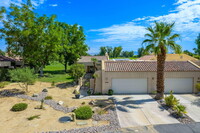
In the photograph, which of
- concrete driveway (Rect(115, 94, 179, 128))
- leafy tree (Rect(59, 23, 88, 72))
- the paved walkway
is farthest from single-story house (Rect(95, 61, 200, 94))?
leafy tree (Rect(59, 23, 88, 72))

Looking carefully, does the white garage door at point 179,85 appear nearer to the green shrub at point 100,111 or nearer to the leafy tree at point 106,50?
the green shrub at point 100,111

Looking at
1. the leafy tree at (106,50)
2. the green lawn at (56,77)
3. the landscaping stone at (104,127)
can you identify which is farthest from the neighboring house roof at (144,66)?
the leafy tree at (106,50)

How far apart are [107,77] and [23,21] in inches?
756

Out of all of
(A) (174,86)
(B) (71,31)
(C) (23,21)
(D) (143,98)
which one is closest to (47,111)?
(D) (143,98)

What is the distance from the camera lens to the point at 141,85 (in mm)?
19031

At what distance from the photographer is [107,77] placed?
1873 cm

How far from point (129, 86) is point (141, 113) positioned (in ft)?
22.6

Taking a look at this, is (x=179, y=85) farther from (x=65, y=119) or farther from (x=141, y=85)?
(x=65, y=119)

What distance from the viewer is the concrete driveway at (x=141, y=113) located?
1071cm


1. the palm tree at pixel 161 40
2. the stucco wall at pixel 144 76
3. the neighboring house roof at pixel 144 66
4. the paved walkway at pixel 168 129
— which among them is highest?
the palm tree at pixel 161 40

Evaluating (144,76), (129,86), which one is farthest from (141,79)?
(129,86)

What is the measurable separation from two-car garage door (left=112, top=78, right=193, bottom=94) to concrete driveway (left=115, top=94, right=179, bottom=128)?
9.62 feet

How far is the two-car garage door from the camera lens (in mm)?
19016

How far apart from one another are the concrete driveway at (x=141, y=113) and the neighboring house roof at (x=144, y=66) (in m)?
4.66
